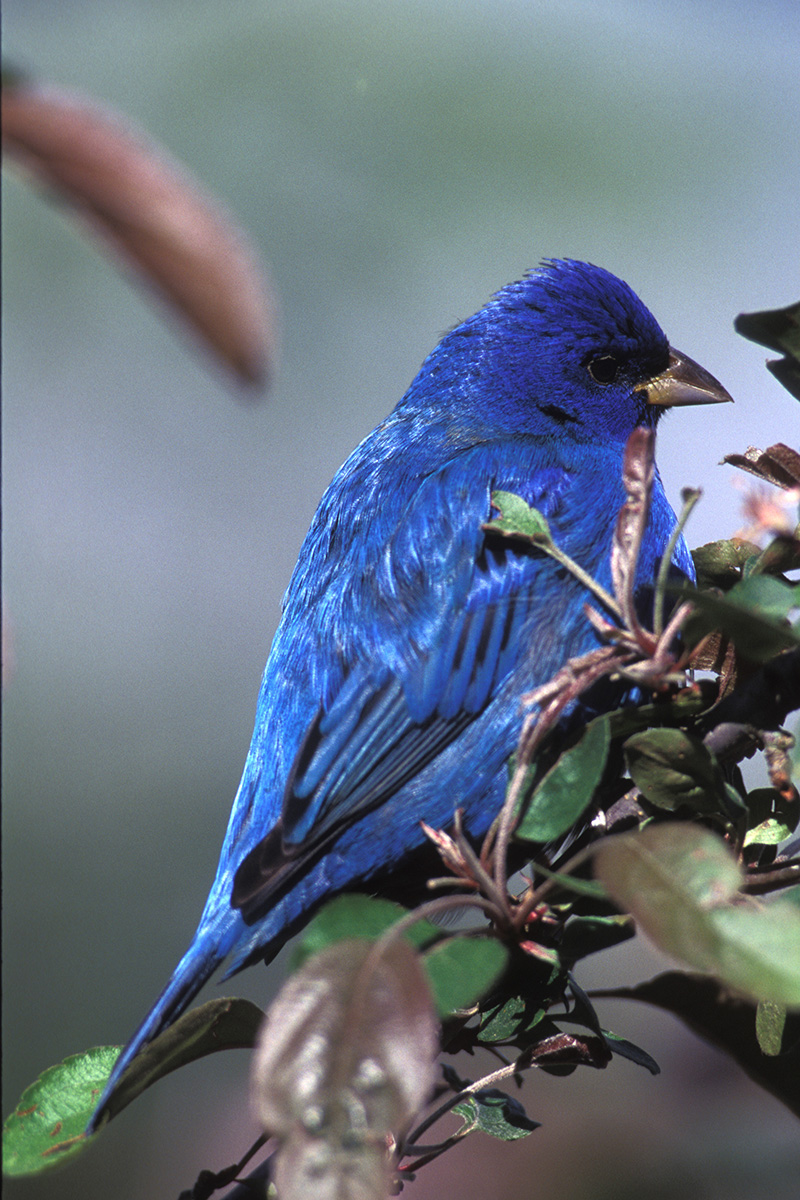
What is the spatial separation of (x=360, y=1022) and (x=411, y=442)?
1583 millimetres

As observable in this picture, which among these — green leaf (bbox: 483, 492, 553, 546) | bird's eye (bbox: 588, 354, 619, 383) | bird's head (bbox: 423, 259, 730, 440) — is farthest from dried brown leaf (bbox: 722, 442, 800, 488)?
bird's eye (bbox: 588, 354, 619, 383)

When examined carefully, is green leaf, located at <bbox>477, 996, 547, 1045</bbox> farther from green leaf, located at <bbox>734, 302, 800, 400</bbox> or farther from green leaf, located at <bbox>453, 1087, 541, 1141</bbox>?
green leaf, located at <bbox>734, 302, 800, 400</bbox>

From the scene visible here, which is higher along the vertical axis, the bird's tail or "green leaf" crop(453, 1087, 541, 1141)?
the bird's tail

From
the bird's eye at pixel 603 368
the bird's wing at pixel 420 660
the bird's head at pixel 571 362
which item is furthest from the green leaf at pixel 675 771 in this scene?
the bird's eye at pixel 603 368

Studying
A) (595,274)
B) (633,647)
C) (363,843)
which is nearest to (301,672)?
(363,843)

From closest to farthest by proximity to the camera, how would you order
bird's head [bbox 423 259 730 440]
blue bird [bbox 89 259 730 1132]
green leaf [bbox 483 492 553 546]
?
green leaf [bbox 483 492 553 546] < blue bird [bbox 89 259 730 1132] < bird's head [bbox 423 259 730 440]

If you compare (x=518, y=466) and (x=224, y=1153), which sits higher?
(x=518, y=466)

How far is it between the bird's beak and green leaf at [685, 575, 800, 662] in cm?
160

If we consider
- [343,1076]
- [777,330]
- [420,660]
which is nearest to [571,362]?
[420,660]

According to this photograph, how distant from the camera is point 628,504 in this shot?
0.99 m

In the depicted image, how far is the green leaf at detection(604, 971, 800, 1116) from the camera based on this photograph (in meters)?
1.04

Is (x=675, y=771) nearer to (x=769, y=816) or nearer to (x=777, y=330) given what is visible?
(x=769, y=816)

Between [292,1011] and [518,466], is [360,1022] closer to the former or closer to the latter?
[292,1011]

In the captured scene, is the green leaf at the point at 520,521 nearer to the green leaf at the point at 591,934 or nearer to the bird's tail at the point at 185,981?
the green leaf at the point at 591,934
